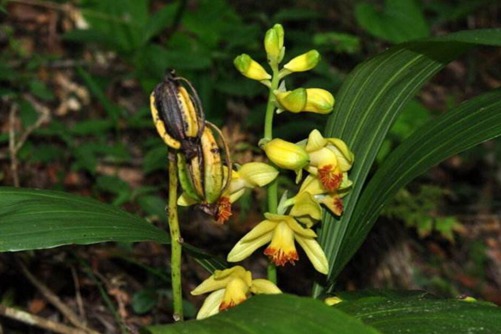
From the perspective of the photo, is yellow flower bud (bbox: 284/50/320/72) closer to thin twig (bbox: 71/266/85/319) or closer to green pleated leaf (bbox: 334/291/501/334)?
green pleated leaf (bbox: 334/291/501/334)

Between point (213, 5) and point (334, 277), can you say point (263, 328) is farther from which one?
point (213, 5)

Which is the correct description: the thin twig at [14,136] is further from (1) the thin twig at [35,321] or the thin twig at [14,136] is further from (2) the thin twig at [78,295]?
(1) the thin twig at [35,321]

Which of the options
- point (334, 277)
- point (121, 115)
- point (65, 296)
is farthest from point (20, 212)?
point (121, 115)

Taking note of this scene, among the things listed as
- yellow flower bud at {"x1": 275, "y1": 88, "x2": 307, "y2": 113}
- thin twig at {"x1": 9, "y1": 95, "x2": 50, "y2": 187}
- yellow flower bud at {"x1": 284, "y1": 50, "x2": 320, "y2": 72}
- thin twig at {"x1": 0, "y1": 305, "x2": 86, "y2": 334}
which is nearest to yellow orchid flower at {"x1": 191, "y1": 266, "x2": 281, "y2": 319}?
yellow flower bud at {"x1": 275, "y1": 88, "x2": 307, "y2": 113}

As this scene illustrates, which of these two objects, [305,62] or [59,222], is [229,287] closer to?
[59,222]

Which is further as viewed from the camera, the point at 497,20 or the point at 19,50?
the point at 497,20

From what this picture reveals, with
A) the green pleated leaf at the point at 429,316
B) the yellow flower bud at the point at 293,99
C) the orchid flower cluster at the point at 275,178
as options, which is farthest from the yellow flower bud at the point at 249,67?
the green pleated leaf at the point at 429,316
